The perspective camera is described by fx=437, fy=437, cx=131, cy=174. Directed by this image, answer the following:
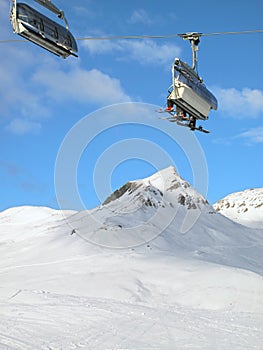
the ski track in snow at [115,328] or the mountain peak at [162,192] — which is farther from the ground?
the mountain peak at [162,192]

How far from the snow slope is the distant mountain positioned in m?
41.5

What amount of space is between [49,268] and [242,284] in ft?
56.2

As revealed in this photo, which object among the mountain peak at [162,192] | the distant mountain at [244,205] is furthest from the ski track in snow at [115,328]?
the distant mountain at [244,205]

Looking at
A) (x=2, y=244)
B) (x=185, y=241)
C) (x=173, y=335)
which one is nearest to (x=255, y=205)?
(x=185, y=241)

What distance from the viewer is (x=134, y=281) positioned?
31516mm

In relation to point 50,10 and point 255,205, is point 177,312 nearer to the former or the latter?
point 50,10

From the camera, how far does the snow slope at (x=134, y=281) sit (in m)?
14.3

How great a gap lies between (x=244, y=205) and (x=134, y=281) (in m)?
112

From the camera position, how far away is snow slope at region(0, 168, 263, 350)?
14.3 meters

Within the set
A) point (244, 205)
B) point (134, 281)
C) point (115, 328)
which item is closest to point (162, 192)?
point (134, 281)

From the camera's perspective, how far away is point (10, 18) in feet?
31.4

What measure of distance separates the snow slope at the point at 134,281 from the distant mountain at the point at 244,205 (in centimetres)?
4151

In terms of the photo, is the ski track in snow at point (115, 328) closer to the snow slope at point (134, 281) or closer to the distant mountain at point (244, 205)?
the snow slope at point (134, 281)

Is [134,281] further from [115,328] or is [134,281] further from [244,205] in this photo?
[244,205]
